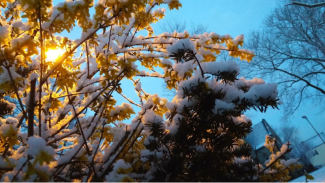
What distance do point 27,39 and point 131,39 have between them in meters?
1.41

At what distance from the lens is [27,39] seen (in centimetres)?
93

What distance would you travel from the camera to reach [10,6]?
77.2 inches

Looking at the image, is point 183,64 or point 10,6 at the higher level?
point 10,6

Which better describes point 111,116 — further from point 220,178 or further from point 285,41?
point 285,41

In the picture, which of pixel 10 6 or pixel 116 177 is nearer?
pixel 116 177

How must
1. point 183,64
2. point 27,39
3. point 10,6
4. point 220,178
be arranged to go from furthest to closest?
point 10,6 → point 183,64 → point 220,178 → point 27,39

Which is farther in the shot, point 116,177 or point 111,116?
point 111,116

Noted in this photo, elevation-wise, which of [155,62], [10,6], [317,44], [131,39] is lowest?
[155,62]

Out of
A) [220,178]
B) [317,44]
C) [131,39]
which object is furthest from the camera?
[317,44]

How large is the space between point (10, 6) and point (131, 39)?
4.18 feet

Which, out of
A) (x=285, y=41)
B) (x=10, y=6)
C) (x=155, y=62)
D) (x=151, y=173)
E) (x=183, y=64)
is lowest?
(x=151, y=173)

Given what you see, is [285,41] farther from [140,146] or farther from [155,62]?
[140,146]

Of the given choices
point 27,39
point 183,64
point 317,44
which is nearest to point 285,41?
point 317,44

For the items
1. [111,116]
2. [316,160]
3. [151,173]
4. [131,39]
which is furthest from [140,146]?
[316,160]
